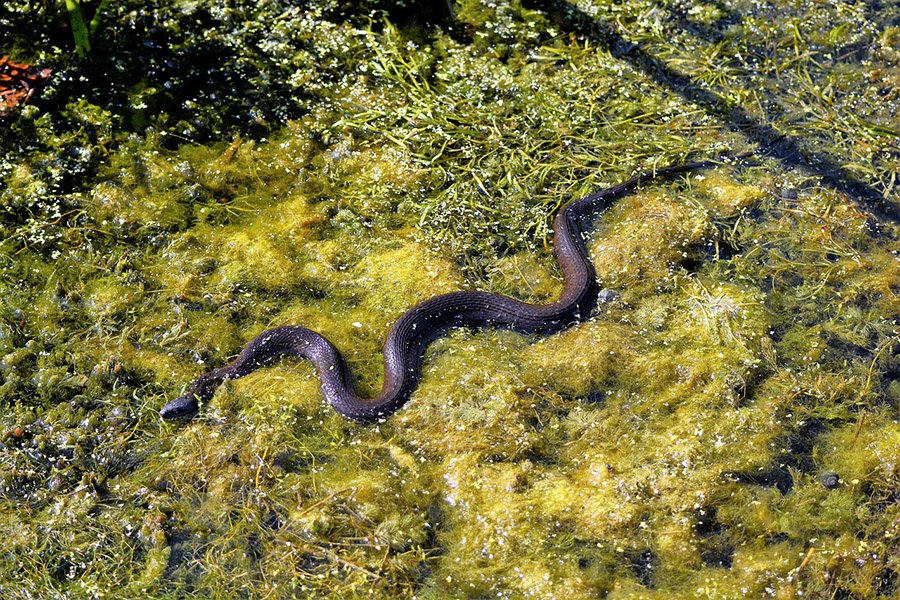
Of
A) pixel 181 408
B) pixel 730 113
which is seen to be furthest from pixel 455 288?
pixel 730 113

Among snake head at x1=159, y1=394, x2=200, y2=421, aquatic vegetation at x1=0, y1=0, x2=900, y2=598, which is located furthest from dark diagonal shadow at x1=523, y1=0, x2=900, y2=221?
snake head at x1=159, y1=394, x2=200, y2=421

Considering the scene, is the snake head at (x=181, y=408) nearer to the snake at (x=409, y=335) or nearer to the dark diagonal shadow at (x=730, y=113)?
the snake at (x=409, y=335)

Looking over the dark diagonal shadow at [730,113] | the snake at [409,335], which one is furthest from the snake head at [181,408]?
the dark diagonal shadow at [730,113]

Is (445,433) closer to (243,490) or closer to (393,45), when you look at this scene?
(243,490)

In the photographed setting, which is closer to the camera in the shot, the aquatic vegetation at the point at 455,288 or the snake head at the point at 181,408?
the aquatic vegetation at the point at 455,288

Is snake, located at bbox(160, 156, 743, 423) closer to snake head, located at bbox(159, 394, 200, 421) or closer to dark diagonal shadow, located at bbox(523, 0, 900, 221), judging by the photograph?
snake head, located at bbox(159, 394, 200, 421)

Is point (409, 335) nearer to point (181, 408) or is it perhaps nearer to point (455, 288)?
point (455, 288)

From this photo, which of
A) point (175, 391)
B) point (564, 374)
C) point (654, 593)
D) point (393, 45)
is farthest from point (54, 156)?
point (654, 593)
